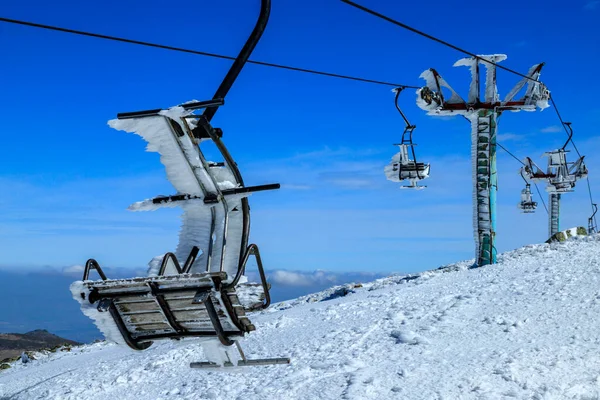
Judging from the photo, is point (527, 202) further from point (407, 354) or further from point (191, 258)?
point (191, 258)

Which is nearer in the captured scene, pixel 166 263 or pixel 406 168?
pixel 166 263

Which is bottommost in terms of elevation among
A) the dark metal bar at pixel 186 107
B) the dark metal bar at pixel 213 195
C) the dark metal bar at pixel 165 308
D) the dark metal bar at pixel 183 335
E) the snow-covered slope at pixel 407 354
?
the snow-covered slope at pixel 407 354

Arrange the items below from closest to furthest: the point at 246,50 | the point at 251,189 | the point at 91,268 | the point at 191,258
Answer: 1. the point at 246,50
2. the point at 91,268
3. the point at 251,189
4. the point at 191,258

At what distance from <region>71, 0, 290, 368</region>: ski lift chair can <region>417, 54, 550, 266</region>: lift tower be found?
12.5 meters

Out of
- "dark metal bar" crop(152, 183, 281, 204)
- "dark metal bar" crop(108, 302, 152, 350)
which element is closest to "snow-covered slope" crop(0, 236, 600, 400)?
"dark metal bar" crop(108, 302, 152, 350)

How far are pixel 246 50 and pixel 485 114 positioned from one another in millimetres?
14123

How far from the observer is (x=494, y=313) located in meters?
11.3

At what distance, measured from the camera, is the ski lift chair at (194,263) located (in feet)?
18.7

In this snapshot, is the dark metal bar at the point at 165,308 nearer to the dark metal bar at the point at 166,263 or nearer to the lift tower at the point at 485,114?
the dark metal bar at the point at 166,263

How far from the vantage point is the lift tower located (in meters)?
18.1

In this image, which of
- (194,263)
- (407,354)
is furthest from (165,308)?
(407,354)

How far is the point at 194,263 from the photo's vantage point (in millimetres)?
6746

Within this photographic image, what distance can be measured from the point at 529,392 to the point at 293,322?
5.71 m

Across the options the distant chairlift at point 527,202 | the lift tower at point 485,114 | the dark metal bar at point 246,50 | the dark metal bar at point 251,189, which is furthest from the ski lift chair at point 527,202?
the dark metal bar at point 246,50
